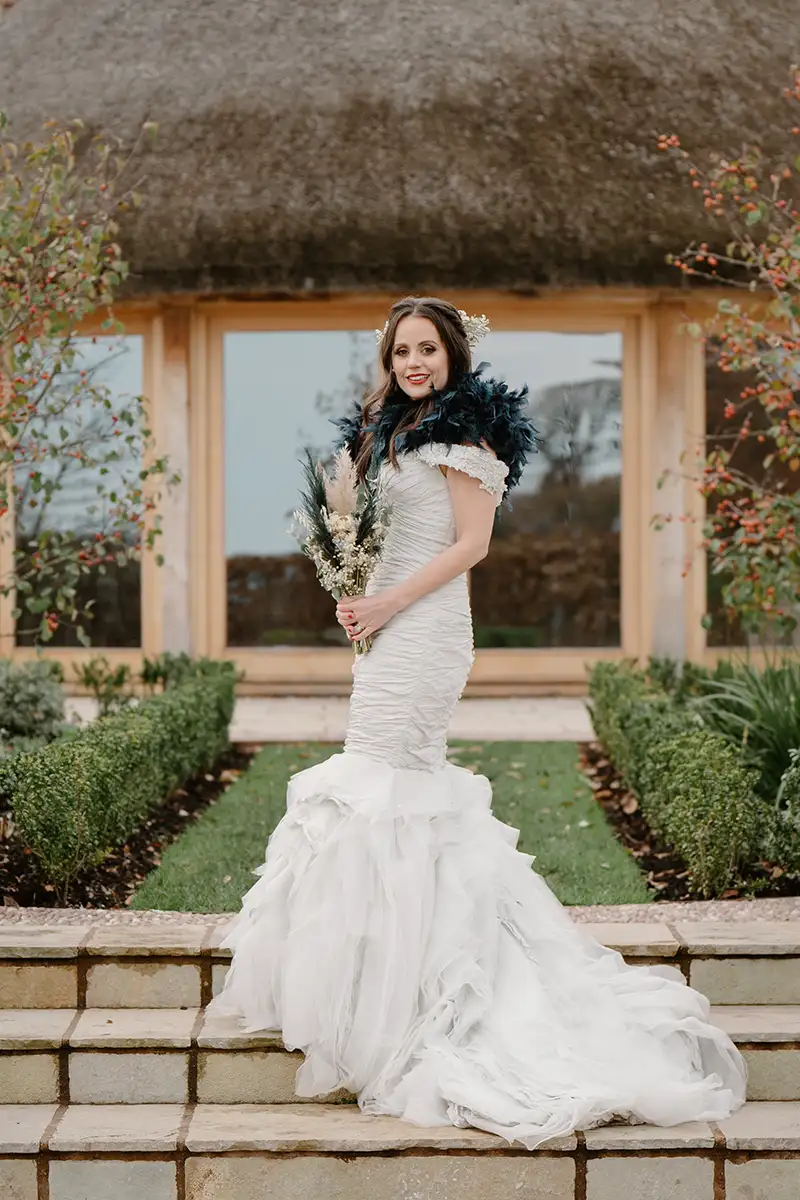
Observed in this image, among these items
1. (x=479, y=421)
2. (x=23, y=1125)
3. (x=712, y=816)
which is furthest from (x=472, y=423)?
(x=23, y=1125)

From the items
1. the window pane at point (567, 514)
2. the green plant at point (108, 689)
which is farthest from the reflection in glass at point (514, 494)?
the green plant at point (108, 689)

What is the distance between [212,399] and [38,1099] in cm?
706

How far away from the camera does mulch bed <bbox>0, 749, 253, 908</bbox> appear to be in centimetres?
492

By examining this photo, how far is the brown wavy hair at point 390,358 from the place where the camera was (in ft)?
12.4

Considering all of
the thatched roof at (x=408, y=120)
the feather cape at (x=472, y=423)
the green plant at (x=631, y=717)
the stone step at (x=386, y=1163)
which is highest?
the thatched roof at (x=408, y=120)

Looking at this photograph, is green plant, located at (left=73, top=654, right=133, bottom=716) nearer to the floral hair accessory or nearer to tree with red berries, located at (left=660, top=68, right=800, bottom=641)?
tree with red berries, located at (left=660, top=68, right=800, bottom=641)

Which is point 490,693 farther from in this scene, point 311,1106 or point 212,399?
point 311,1106

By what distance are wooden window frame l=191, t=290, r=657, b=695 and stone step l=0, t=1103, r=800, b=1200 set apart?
6.65 m

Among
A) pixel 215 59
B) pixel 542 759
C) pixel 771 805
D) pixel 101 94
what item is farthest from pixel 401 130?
pixel 771 805

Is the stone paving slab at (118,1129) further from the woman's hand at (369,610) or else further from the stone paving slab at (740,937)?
the stone paving slab at (740,937)

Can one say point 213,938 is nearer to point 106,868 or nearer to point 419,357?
point 106,868

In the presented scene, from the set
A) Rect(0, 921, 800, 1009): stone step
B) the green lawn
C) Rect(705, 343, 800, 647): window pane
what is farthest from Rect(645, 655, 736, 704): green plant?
Rect(0, 921, 800, 1009): stone step

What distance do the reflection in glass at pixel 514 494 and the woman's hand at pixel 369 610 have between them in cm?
643

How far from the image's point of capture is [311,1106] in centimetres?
359
